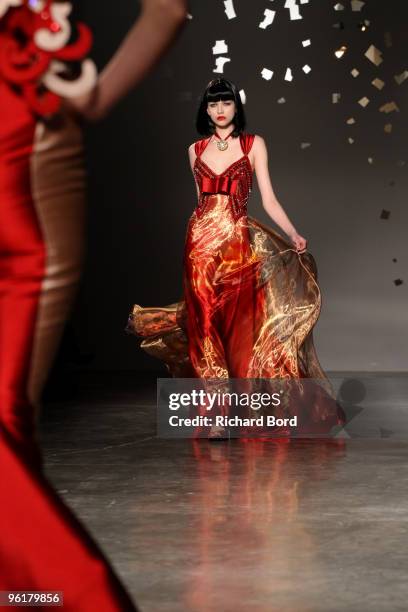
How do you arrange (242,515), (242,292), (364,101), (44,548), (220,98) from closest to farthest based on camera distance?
(44,548), (242,515), (220,98), (242,292), (364,101)

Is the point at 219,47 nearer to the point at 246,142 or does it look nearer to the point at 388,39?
the point at 388,39

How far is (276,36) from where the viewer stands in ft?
25.7

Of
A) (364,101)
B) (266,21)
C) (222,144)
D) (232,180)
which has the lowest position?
(232,180)

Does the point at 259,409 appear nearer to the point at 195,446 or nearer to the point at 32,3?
the point at 195,446

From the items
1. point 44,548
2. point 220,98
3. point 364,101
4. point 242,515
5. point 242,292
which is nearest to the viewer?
point 44,548

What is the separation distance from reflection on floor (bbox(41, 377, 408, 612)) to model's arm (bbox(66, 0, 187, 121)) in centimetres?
103

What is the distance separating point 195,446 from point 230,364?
0.58 m

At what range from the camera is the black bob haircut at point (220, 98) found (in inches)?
185

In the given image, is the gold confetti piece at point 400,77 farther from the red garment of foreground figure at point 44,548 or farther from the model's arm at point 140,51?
the red garment of foreground figure at point 44,548

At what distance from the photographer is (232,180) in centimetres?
473

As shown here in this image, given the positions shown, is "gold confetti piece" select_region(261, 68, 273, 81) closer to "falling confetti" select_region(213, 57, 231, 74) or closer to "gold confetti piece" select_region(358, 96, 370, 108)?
"falling confetti" select_region(213, 57, 231, 74)

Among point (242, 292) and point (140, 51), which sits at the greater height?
point (140, 51)

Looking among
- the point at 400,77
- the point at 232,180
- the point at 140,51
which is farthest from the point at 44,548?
the point at 400,77

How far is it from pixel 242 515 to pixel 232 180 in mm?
1912
